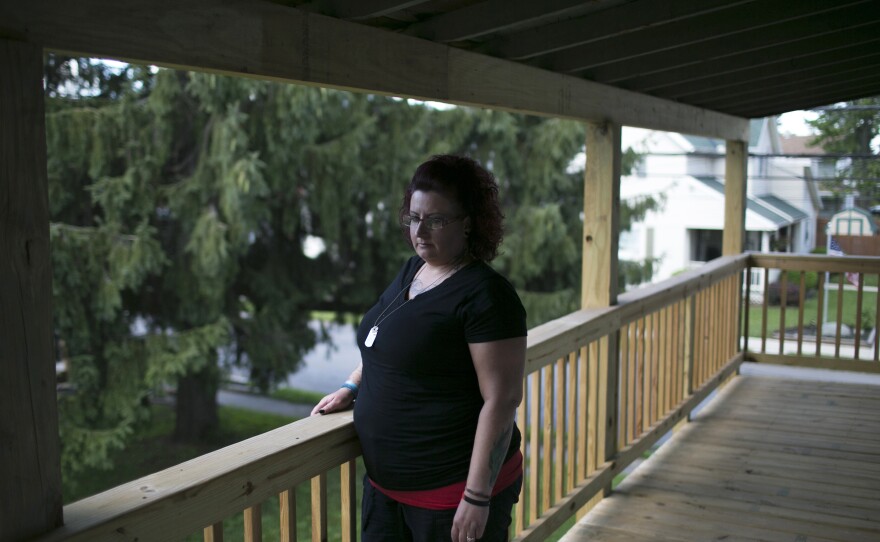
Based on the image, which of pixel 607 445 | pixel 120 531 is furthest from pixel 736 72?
pixel 120 531

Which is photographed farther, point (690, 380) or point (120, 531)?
point (690, 380)

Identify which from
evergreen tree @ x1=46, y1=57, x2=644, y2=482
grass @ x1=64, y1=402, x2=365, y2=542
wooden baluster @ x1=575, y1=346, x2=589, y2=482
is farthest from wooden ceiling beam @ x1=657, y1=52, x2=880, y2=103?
grass @ x1=64, y1=402, x2=365, y2=542

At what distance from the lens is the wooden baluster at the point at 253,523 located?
6.34 feet

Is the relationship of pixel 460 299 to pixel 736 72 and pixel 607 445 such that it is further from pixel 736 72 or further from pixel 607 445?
pixel 736 72

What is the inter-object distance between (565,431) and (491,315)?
190cm

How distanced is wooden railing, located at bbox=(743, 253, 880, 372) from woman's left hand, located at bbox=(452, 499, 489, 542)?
4.87 m

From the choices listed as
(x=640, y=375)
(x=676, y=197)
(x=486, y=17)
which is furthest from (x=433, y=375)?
(x=676, y=197)

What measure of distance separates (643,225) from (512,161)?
247 centimetres

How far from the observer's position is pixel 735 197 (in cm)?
640

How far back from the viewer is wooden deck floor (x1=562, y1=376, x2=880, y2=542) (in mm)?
3584

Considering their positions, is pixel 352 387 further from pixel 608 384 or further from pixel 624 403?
pixel 624 403

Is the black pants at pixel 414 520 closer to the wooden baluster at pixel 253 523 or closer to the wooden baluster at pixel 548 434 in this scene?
the wooden baluster at pixel 253 523

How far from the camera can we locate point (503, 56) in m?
3.01

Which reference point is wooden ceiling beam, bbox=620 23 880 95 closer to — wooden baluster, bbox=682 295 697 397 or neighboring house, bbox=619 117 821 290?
wooden baluster, bbox=682 295 697 397
